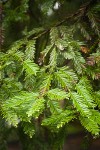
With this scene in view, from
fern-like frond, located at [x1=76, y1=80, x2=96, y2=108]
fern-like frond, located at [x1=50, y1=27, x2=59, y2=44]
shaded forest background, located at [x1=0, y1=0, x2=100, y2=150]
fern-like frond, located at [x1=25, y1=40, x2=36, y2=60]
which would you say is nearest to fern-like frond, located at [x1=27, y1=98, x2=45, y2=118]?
shaded forest background, located at [x1=0, y1=0, x2=100, y2=150]

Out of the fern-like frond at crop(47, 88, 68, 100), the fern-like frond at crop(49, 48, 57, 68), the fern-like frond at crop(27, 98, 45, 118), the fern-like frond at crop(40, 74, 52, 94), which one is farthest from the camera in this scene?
A: the fern-like frond at crop(49, 48, 57, 68)

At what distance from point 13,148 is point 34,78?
914 cm

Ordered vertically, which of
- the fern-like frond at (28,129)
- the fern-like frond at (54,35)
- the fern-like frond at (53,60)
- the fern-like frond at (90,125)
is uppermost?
the fern-like frond at (54,35)

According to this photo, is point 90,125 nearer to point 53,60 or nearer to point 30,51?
point 53,60

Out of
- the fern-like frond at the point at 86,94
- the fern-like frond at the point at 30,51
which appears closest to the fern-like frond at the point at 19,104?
the fern-like frond at the point at 86,94

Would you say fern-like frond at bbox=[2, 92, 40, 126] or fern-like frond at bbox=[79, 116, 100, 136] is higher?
fern-like frond at bbox=[2, 92, 40, 126]

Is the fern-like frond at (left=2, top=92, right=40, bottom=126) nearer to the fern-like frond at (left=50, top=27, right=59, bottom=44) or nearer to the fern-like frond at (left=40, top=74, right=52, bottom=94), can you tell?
the fern-like frond at (left=40, top=74, right=52, bottom=94)

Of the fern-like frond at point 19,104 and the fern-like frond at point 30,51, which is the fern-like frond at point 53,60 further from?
the fern-like frond at point 19,104

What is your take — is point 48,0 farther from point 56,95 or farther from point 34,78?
point 56,95

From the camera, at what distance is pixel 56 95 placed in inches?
68.9

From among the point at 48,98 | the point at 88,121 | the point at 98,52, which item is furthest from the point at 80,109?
the point at 98,52

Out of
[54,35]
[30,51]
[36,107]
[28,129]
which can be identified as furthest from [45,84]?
[54,35]

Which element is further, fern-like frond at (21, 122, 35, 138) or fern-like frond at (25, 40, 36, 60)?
fern-like frond at (25, 40, 36, 60)

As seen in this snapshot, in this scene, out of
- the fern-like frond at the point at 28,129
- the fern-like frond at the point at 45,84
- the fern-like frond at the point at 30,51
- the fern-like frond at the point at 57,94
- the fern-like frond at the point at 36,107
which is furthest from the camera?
the fern-like frond at the point at 30,51
